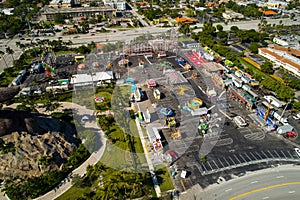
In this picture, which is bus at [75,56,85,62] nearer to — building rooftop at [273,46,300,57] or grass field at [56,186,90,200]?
grass field at [56,186,90,200]

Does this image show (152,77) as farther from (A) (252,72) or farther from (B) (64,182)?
(B) (64,182)

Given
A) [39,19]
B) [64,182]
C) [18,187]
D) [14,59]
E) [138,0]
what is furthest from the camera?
[138,0]

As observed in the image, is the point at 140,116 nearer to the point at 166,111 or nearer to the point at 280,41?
the point at 166,111

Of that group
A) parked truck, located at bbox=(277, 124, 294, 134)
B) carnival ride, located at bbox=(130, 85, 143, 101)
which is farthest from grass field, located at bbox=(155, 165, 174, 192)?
parked truck, located at bbox=(277, 124, 294, 134)

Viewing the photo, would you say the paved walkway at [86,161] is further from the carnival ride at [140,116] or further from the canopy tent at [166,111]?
the canopy tent at [166,111]

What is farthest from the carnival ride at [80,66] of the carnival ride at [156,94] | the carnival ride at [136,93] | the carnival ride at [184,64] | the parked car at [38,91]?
the carnival ride at [184,64]

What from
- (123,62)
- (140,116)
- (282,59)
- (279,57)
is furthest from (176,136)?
(279,57)

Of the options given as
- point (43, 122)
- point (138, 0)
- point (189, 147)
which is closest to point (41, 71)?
point (43, 122)
